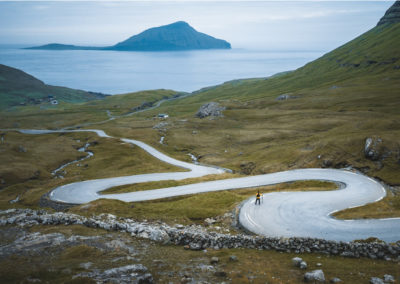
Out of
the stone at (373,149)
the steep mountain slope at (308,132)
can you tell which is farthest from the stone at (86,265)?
the stone at (373,149)

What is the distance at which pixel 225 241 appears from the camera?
76.6ft

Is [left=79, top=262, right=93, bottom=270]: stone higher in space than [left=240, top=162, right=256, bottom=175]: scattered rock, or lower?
higher

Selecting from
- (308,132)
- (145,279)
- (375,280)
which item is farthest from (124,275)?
(308,132)

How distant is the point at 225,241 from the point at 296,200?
1718cm

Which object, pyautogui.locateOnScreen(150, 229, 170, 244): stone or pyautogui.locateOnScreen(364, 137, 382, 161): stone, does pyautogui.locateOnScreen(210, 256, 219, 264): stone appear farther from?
pyautogui.locateOnScreen(364, 137, 382, 161): stone

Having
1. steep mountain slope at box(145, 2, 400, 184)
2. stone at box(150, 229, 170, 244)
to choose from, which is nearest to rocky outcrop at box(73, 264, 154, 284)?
stone at box(150, 229, 170, 244)

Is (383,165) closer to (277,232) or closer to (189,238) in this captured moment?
(277,232)

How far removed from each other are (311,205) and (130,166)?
58.6 metres

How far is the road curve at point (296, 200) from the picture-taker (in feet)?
89.6

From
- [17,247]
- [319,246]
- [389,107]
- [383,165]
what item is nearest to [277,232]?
[319,246]

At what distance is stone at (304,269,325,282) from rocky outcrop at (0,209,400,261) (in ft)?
14.8

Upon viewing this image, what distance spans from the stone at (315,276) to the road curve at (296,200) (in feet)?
33.2

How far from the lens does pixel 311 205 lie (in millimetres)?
34812

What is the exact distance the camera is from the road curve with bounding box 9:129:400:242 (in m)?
27.3
